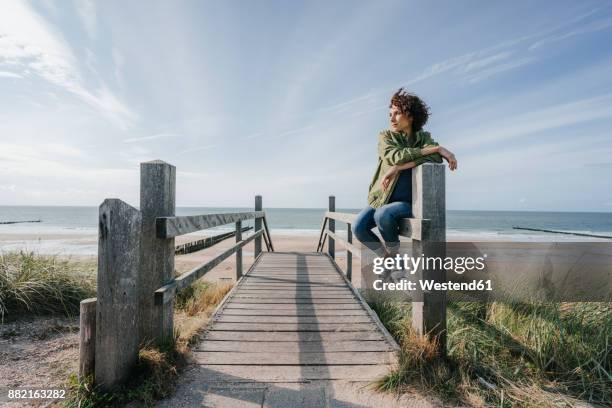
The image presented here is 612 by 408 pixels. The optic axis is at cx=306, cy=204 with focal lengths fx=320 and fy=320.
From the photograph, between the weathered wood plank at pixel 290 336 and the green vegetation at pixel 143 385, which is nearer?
the green vegetation at pixel 143 385

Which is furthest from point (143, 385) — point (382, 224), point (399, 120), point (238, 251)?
point (238, 251)

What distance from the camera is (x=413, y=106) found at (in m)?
2.60

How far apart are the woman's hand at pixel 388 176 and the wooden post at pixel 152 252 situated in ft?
5.24

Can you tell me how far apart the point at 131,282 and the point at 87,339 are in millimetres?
344

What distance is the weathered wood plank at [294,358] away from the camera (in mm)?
2168

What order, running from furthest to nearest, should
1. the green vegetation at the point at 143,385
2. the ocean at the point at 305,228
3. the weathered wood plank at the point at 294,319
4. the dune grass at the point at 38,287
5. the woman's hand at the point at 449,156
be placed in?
1. the ocean at the point at 305,228
2. the dune grass at the point at 38,287
3. the weathered wood plank at the point at 294,319
4. the woman's hand at the point at 449,156
5. the green vegetation at the point at 143,385

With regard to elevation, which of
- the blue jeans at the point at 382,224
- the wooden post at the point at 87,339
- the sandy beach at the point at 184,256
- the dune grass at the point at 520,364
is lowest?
the sandy beach at the point at 184,256

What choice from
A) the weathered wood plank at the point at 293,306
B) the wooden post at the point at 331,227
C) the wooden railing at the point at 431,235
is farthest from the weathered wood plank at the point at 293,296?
the wooden post at the point at 331,227

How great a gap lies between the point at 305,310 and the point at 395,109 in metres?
2.13

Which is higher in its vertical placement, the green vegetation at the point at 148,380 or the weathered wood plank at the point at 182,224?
the weathered wood plank at the point at 182,224

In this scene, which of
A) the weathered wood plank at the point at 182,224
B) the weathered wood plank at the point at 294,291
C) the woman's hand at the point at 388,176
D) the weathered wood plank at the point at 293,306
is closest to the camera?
the weathered wood plank at the point at 182,224

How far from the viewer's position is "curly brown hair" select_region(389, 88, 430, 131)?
259 centimetres

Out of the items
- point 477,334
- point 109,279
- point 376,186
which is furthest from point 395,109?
point 109,279

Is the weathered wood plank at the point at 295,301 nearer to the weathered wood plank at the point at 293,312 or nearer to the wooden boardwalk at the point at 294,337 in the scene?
the wooden boardwalk at the point at 294,337
